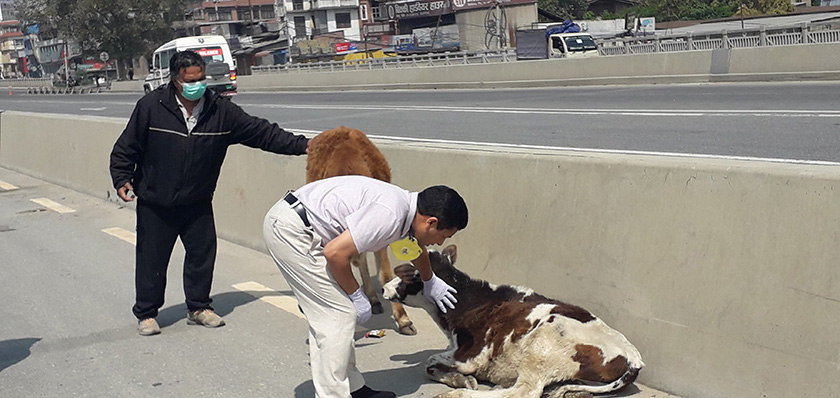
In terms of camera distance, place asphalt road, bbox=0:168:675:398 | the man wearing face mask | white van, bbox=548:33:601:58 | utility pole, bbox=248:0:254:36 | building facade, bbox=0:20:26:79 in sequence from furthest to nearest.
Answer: building facade, bbox=0:20:26:79 → utility pole, bbox=248:0:254:36 → white van, bbox=548:33:601:58 → the man wearing face mask → asphalt road, bbox=0:168:675:398

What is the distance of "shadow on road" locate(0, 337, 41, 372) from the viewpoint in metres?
5.70

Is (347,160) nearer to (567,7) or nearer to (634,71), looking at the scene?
(634,71)

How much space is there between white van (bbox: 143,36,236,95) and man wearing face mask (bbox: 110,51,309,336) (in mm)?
27893

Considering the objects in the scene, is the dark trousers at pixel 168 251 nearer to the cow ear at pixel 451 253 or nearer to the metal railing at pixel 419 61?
the cow ear at pixel 451 253

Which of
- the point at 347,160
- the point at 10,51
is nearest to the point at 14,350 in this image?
the point at 347,160

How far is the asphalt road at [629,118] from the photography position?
10.4 m

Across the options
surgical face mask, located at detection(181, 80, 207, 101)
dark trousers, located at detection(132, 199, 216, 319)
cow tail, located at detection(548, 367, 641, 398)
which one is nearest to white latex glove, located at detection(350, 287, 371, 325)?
cow tail, located at detection(548, 367, 641, 398)

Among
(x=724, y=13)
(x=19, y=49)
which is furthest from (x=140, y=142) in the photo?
(x=19, y=49)

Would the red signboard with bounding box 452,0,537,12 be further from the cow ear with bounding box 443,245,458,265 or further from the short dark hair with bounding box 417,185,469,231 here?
the short dark hair with bounding box 417,185,469,231

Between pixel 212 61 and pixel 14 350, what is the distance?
1220 inches

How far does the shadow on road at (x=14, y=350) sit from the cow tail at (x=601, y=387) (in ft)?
11.6

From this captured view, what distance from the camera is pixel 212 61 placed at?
117ft

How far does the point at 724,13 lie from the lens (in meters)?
67.1

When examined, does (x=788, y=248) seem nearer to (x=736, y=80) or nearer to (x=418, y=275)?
(x=418, y=275)
